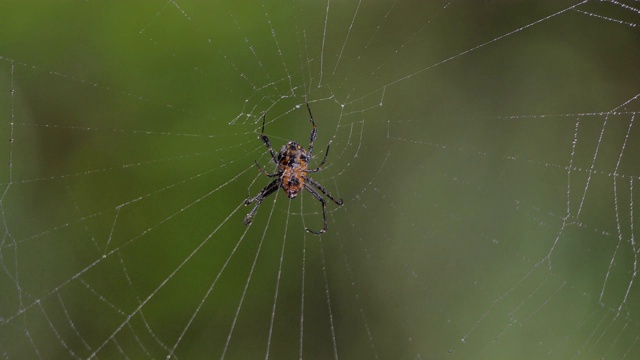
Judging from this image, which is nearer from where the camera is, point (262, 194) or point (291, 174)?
point (291, 174)

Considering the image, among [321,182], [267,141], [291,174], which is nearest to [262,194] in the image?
[291,174]

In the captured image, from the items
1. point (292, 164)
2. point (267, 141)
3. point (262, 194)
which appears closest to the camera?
point (267, 141)

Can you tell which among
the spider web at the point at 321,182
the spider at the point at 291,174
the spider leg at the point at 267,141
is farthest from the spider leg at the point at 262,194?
the spider leg at the point at 267,141

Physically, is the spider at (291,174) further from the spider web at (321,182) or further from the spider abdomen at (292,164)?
the spider web at (321,182)

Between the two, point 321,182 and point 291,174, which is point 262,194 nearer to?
point 291,174

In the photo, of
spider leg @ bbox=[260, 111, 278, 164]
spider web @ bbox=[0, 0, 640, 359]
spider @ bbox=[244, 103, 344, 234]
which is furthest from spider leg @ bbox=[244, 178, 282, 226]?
spider leg @ bbox=[260, 111, 278, 164]

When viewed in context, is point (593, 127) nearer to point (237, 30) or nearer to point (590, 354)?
point (590, 354)

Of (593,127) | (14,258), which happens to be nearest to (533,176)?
(593,127)
